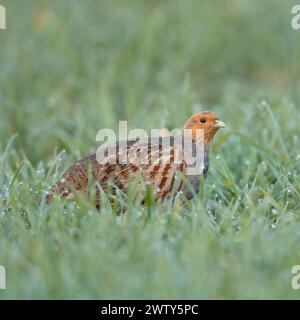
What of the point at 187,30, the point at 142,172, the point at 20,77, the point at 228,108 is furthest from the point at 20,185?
the point at 187,30

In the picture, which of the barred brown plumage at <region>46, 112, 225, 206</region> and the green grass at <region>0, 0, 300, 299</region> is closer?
the green grass at <region>0, 0, 300, 299</region>

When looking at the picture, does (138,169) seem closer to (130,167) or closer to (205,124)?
(130,167)

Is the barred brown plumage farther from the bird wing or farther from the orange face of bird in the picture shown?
the orange face of bird

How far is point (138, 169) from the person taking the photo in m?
5.00

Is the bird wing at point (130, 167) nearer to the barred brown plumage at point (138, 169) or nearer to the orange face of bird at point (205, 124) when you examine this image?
the barred brown plumage at point (138, 169)

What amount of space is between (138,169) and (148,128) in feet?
5.67

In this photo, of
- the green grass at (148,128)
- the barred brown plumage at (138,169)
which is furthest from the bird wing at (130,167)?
the green grass at (148,128)

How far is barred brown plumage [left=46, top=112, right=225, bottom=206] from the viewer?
491cm

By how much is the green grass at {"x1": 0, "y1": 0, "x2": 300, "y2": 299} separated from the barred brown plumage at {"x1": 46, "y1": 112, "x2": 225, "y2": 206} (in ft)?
0.53

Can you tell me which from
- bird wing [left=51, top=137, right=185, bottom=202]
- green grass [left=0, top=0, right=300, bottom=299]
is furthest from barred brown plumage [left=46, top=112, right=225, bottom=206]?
green grass [left=0, top=0, right=300, bottom=299]

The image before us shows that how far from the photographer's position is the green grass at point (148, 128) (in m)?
3.78

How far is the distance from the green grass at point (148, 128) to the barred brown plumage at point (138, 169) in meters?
0.16
